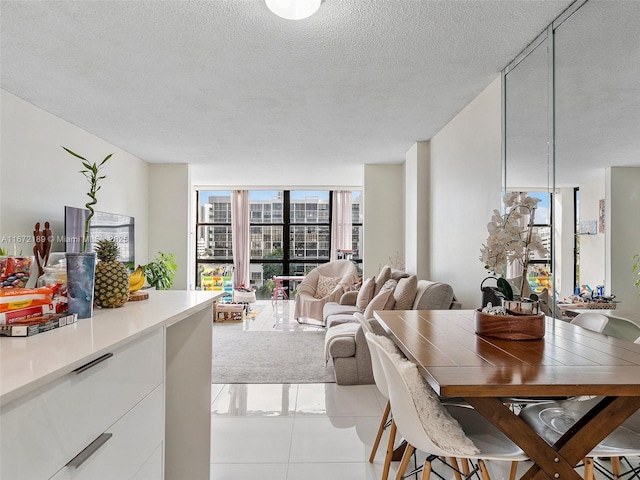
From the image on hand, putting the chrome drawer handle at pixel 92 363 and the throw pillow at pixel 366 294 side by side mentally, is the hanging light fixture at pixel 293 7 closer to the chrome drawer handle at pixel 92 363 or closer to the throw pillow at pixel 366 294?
the chrome drawer handle at pixel 92 363

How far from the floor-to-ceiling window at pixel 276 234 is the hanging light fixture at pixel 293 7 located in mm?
7236

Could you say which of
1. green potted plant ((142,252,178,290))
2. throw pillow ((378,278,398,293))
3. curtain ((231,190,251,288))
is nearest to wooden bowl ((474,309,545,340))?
throw pillow ((378,278,398,293))

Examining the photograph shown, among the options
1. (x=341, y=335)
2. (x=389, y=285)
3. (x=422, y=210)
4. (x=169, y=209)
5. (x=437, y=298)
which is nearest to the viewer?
(x=437, y=298)

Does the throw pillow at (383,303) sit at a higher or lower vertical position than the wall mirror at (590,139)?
lower

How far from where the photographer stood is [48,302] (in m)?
1.24

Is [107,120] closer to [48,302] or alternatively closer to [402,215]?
[48,302]

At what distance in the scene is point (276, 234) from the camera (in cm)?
946

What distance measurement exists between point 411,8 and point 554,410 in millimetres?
2104

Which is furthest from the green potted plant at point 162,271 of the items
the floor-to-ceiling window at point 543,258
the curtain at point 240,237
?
the floor-to-ceiling window at point 543,258

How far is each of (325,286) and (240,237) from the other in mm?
3291

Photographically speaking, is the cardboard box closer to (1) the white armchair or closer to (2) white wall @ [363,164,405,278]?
(1) the white armchair

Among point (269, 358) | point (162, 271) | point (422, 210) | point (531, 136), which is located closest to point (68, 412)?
point (531, 136)

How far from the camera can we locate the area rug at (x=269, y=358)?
12.7 ft

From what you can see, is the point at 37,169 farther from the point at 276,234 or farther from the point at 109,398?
the point at 276,234
